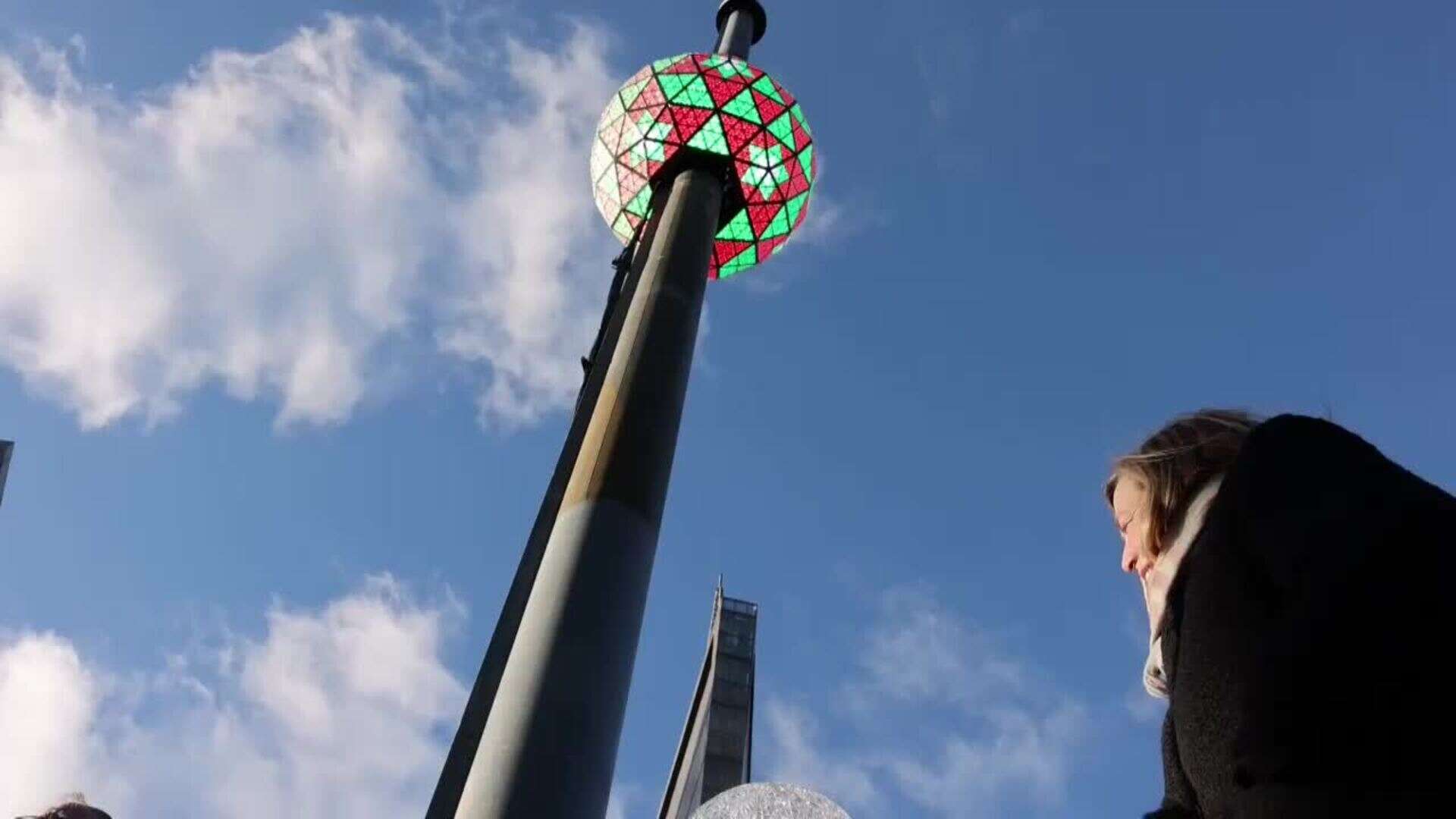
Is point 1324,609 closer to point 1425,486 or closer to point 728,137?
point 1425,486

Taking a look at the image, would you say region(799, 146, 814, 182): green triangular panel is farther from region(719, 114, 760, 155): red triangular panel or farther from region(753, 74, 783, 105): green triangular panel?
region(719, 114, 760, 155): red triangular panel

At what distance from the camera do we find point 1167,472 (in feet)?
5.78

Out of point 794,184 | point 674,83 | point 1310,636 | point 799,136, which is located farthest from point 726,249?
point 1310,636

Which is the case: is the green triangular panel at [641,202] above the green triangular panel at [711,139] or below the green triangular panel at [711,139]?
above

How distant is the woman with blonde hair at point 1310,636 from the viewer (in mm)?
1086

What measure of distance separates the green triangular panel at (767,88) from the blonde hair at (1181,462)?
14346mm

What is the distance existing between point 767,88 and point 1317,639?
1527 centimetres

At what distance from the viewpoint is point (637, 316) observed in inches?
412

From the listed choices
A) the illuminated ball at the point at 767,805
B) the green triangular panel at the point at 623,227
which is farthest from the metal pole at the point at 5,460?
the illuminated ball at the point at 767,805

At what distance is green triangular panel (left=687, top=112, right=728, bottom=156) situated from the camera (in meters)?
14.4

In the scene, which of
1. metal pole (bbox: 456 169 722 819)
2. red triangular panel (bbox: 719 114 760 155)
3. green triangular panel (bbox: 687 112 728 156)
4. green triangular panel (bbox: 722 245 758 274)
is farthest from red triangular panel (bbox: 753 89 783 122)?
metal pole (bbox: 456 169 722 819)

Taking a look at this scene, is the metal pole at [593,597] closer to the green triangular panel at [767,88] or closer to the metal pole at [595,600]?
the metal pole at [595,600]

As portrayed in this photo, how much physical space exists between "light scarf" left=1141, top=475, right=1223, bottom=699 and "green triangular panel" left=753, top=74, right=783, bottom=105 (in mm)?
14505

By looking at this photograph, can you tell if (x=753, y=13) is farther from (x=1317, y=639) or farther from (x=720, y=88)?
(x=1317, y=639)
